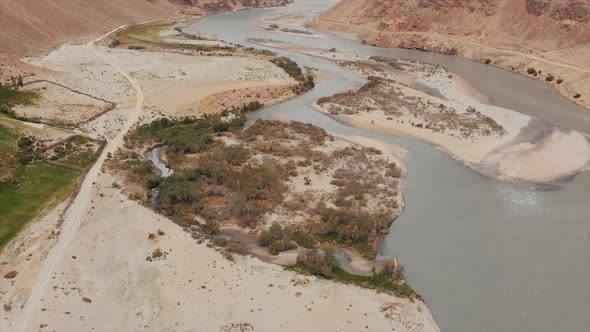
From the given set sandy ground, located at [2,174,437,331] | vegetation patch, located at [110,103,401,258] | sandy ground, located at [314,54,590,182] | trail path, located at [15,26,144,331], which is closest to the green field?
trail path, located at [15,26,144,331]

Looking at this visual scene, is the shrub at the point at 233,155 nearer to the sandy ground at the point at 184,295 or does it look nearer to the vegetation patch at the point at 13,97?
the sandy ground at the point at 184,295

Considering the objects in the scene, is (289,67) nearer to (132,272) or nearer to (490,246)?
(490,246)

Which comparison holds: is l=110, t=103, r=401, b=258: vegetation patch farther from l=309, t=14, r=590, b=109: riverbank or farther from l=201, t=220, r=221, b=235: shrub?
l=309, t=14, r=590, b=109: riverbank

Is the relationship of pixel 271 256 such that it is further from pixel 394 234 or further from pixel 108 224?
pixel 108 224

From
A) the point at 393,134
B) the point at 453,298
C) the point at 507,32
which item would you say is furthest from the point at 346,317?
the point at 507,32

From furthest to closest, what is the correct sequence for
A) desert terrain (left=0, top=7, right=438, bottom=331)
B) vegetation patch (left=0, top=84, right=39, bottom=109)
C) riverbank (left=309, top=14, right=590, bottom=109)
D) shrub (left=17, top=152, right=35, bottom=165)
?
riverbank (left=309, top=14, right=590, bottom=109) → vegetation patch (left=0, top=84, right=39, bottom=109) → shrub (left=17, top=152, right=35, bottom=165) → desert terrain (left=0, top=7, right=438, bottom=331)

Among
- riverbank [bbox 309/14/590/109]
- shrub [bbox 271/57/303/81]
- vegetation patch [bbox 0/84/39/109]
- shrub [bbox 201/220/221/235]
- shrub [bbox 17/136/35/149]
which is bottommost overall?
shrub [bbox 201/220/221/235]
